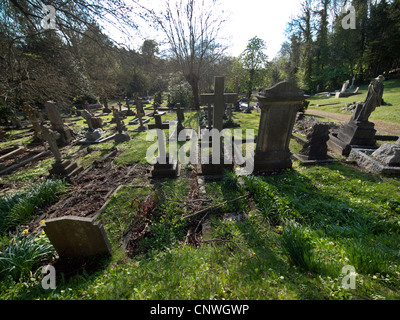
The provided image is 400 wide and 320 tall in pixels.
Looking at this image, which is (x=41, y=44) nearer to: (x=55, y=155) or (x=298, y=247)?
(x=55, y=155)

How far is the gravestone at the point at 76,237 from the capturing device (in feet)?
7.84

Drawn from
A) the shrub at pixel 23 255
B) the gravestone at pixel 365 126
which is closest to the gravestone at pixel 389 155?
the gravestone at pixel 365 126

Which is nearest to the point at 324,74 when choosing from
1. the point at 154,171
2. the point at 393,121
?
the point at 393,121

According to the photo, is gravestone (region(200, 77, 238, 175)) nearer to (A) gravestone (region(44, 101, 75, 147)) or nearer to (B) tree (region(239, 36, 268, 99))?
(A) gravestone (region(44, 101, 75, 147))

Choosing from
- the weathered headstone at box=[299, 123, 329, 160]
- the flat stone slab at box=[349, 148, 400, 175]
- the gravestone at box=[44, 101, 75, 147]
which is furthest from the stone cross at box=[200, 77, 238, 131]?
the gravestone at box=[44, 101, 75, 147]

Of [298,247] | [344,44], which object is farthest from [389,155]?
[344,44]

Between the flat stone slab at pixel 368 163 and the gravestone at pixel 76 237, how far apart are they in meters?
6.75

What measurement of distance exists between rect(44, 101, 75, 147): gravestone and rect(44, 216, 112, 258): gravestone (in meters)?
7.90

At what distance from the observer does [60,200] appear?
405cm

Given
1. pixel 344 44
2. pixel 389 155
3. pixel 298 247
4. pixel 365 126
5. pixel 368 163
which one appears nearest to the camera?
pixel 298 247

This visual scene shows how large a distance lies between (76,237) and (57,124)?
8.51m

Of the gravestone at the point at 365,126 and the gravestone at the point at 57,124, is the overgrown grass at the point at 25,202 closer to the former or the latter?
the gravestone at the point at 57,124

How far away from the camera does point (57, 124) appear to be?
8297 mm
